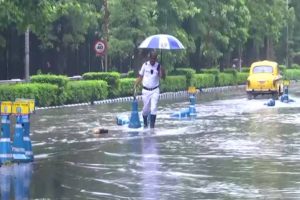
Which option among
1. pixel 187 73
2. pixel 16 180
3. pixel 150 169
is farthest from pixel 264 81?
pixel 16 180

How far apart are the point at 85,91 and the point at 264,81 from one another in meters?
8.91

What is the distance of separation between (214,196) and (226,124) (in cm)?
1126

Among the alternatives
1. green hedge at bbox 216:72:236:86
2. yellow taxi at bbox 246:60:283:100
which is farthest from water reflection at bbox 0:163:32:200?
green hedge at bbox 216:72:236:86

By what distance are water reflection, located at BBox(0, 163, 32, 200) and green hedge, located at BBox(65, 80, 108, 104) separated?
801 inches

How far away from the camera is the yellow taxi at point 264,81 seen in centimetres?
3728

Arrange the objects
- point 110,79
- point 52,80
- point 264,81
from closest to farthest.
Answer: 1. point 52,80
2. point 264,81
3. point 110,79

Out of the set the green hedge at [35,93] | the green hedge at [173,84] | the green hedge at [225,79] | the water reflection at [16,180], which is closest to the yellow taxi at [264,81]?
the green hedge at [173,84]

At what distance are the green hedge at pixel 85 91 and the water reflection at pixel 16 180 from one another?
20.4m

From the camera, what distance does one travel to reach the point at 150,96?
19281mm

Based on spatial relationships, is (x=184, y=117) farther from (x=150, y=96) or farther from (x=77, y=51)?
(x=77, y=51)

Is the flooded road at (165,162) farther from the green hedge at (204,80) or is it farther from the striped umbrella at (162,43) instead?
the green hedge at (204,80)

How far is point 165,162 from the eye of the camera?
43.1ft

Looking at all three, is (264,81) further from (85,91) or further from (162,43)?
(162,43)

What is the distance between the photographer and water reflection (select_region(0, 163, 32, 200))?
10.0 meters
